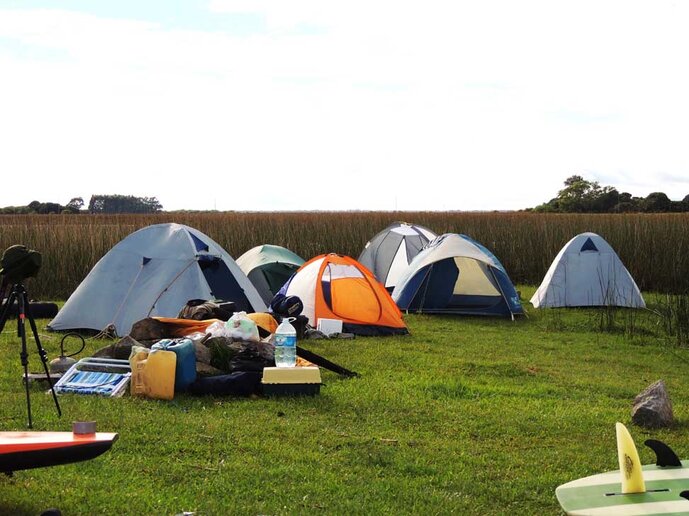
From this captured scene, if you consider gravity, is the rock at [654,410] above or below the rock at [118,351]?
below

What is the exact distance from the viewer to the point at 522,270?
1988cm

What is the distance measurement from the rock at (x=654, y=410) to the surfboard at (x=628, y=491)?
2.06m

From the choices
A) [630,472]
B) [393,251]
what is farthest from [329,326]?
[630,472]

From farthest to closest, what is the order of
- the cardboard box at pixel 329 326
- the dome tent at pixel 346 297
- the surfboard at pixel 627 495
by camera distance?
the dome tent at pixel 346 297
the cardboard box at pixel 329 326
the surfboard at pixel 627 495

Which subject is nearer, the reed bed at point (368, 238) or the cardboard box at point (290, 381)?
the cardboard box at point (290, 381)

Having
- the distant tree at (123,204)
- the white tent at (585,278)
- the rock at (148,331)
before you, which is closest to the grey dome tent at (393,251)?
the white tent at (585,278)

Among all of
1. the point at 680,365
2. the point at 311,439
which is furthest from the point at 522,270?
the point at 311,439

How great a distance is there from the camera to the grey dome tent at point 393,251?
17.0 meters

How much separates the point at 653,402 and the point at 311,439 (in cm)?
280

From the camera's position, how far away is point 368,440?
6.23 metres

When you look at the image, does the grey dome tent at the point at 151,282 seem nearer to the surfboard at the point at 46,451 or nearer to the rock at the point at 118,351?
the rock at the point at 118,351

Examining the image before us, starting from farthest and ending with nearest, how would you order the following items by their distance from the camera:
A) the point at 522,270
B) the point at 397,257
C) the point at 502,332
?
the point at 522,270, the point at 397,257, the point at 502,332

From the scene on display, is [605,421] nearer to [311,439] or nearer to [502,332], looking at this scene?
[311,439]

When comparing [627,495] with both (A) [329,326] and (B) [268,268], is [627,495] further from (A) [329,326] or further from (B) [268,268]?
(B) [268,268]
